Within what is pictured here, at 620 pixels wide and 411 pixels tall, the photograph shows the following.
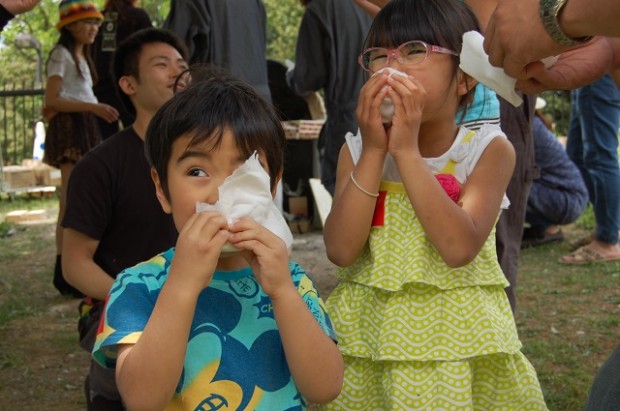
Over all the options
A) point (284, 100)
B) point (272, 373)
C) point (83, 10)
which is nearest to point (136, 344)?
point (272, 373)

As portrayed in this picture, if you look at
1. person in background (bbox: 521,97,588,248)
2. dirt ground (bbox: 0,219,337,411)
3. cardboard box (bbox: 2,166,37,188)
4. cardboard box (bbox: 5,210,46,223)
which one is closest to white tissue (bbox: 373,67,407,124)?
dirt ground (bbox: 0,219,337,411)

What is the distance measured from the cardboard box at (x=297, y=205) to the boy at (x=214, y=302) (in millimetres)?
6745

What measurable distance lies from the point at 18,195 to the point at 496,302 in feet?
38.7

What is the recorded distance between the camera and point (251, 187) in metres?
1.83

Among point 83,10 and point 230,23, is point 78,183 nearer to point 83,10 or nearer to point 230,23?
point 230,23

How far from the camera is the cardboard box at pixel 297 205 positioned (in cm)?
→ 886

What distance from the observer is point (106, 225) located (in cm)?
310

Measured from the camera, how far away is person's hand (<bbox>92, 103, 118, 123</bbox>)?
6.14 metres

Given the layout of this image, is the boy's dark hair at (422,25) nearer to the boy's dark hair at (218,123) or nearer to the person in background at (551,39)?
the person in background at (551,39)

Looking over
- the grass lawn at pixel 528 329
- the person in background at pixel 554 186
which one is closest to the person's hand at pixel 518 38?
the grass lawn at pixel 528 329

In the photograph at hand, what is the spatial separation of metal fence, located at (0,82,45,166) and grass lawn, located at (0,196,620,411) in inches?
319

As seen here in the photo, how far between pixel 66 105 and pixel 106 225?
3418 millimetres

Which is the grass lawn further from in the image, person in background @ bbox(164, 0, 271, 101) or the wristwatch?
the wristwatch

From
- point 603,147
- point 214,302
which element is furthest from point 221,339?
point 603,147
